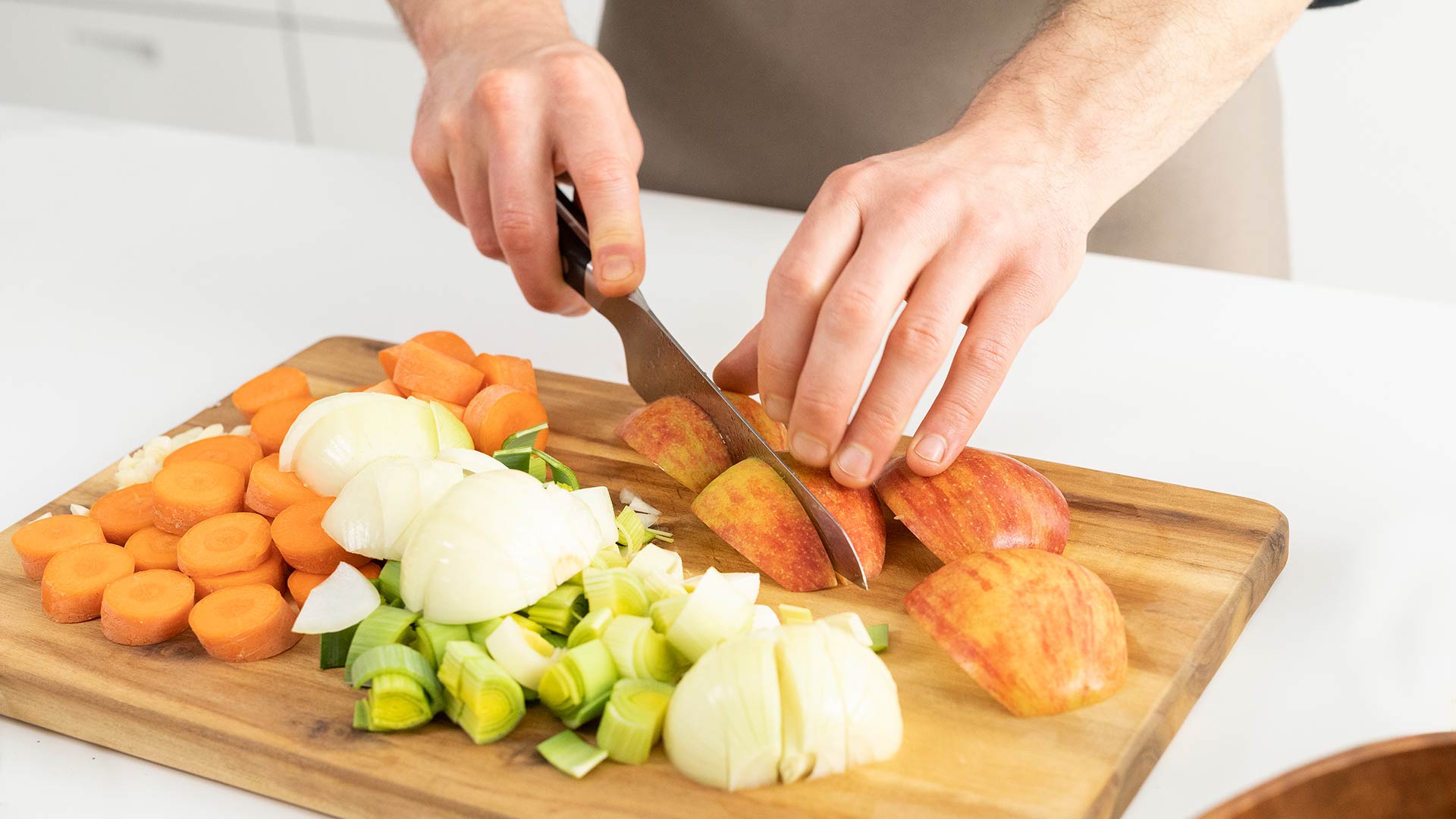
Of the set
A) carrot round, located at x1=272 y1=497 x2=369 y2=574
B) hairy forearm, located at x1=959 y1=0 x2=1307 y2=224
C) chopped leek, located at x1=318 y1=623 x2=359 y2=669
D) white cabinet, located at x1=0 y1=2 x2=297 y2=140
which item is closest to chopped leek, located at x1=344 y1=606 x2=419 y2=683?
chopped leek, located at x1=318 y1=623 x2=359 y2=669

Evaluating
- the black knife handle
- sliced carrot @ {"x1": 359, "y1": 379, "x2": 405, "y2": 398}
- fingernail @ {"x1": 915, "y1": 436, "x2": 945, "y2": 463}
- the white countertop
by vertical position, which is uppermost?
the black knife handle

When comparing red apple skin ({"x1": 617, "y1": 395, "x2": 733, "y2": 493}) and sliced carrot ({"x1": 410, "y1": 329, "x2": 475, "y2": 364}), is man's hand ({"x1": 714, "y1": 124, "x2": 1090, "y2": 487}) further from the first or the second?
sliced carrot ({"x1": 410, "y1": 329, "x2": 475, "y2": 364})

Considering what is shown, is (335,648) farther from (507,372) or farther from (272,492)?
(507,372)

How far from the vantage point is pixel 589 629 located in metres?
1.04

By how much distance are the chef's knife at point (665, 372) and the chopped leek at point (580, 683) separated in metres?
0.27

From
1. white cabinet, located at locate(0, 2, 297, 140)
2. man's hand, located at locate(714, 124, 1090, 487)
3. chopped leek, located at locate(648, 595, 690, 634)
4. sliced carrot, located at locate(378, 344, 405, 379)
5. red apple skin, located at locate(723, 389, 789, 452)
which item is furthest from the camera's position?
white cabinet, located at locate(0, 2, 297, 140)

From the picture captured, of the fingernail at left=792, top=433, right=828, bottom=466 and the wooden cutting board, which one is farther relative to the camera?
the fingernail at left=792, top=433, right=828, bottom=466

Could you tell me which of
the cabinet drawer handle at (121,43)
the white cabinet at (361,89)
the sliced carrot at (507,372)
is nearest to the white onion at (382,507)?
the sliced carrot at (507,372)

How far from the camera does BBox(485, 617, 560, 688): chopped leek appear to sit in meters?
1.03

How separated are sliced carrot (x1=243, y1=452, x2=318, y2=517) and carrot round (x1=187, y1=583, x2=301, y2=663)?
14 centimetres

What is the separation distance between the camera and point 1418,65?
10.2ft

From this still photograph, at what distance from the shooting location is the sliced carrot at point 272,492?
4.16 feet

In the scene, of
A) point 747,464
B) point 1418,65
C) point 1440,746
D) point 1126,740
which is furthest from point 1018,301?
point 1418,65

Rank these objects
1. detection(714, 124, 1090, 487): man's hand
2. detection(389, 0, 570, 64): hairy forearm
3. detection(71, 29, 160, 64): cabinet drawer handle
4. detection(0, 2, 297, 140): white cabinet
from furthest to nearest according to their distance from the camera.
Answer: detection(71, 29, 160, 64): cabinet drawer handle < detection(0, 2, 297, 140): white cabinet < detection(389, 0, 570, 64): hairy forearm < detection(714, 124, 1090, 487): man's hand
